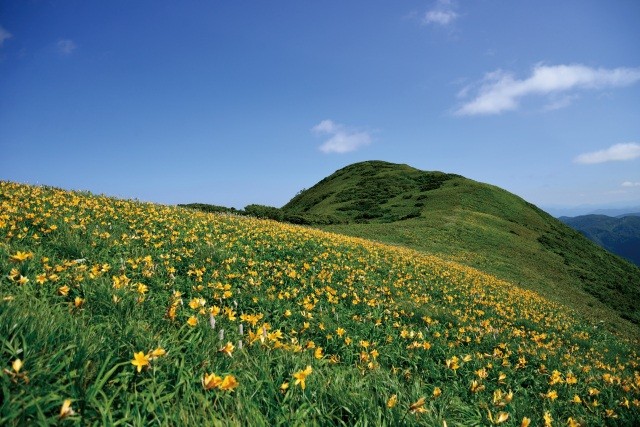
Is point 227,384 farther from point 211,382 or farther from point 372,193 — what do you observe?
point 372,193

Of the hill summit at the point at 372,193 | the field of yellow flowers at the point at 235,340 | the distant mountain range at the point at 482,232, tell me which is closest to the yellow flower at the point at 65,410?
the field of yellow flowers at the point at 235,340

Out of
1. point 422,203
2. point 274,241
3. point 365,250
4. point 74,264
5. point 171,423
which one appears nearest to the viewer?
point 171,423

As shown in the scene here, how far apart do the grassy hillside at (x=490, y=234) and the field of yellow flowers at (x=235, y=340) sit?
18.2 meters

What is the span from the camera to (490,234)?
3944 cm

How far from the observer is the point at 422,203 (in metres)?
53.9

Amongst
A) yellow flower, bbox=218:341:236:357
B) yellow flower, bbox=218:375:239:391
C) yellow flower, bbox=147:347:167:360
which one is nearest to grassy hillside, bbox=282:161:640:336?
yellow flower, bbox=218:341:236:357

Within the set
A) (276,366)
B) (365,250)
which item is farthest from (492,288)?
(276,366)

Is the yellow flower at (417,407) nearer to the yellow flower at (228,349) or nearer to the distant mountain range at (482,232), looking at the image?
the yellow flower at (228,349)

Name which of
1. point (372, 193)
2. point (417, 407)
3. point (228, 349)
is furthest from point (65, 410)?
point (372, 193)

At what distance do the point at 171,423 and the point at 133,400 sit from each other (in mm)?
384

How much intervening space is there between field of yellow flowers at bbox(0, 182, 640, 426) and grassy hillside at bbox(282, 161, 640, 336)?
1822cm

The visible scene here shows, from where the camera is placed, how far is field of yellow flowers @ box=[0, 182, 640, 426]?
103 inches

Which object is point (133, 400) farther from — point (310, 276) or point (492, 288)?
point (492, 288)

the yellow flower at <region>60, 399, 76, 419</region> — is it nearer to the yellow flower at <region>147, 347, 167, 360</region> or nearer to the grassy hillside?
the yellow flower at <region>147, 347, 167, 360</region>
